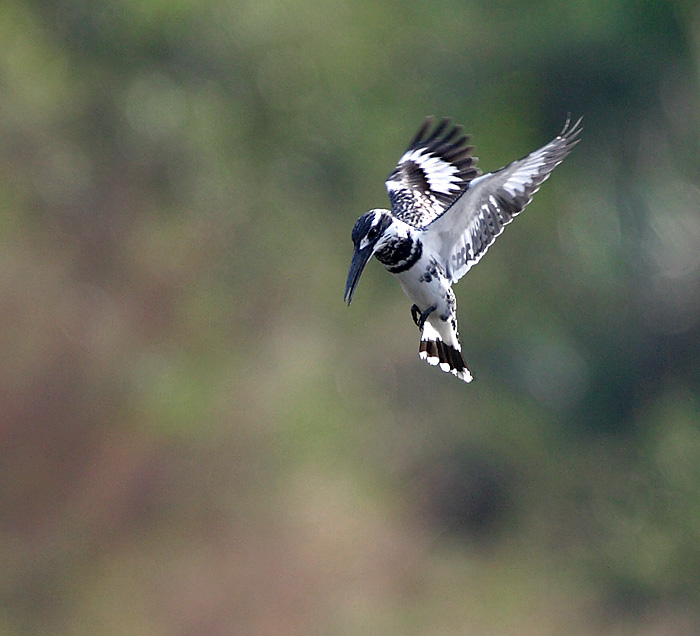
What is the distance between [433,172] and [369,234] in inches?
39.1

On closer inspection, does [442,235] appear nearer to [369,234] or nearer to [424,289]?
[424,289]

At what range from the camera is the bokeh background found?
7211 millimetres

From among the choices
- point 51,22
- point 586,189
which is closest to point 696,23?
point 586,189

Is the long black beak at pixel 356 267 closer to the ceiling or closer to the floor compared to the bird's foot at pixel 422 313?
closer to the floor

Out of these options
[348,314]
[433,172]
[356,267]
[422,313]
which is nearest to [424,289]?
[422,313]

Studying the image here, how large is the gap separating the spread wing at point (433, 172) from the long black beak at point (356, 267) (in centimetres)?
65

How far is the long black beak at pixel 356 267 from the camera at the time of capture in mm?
2564

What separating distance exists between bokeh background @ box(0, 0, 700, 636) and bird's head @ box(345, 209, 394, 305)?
4415 mm

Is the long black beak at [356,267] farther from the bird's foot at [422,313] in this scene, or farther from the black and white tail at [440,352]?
the black and white tail at [440,352]

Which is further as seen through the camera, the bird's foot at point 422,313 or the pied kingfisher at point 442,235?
the bird's foot at point 422,313

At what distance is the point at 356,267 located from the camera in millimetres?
2609

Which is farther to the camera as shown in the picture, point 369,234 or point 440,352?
point 440,352

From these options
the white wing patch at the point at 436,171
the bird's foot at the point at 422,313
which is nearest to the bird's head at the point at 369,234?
the bird's foot at the point at 422,313

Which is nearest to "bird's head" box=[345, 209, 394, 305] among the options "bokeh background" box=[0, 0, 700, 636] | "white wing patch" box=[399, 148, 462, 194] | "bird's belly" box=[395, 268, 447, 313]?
"bird's belly" box=[395, 268, 447, 313]
